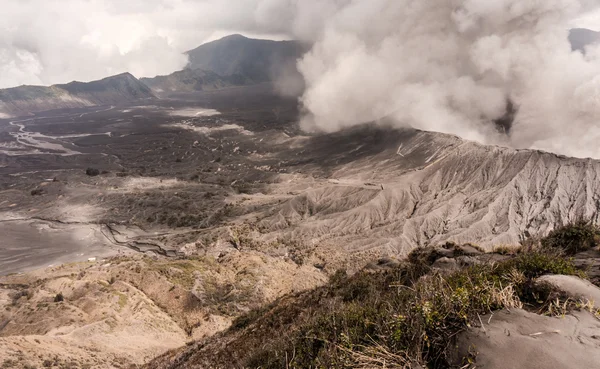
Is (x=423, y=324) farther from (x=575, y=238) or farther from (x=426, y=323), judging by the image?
(x=575, y=238)

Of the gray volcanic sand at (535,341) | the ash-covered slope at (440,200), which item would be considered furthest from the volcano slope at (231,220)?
the gray volcanic sand at (535,341)

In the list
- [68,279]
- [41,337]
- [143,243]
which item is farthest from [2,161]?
[41,337]

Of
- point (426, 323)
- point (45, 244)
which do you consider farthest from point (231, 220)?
point (426, 323)

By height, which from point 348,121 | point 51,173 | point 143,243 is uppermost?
point 348,121

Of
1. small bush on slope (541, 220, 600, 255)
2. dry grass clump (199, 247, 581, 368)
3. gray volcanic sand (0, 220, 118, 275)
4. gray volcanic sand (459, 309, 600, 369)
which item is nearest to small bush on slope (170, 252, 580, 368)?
dry grass clump (199, 247, 581, 368)

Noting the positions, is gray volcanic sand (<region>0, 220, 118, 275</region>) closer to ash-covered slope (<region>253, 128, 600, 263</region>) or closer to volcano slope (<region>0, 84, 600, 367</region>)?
volcano slope (<region>0, 84, 600, 367</region>)

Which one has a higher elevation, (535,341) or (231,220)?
(535,341)

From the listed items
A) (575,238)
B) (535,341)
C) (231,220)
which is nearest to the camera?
(535,341)

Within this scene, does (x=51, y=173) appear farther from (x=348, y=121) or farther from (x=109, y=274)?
(x=348, y=121)
